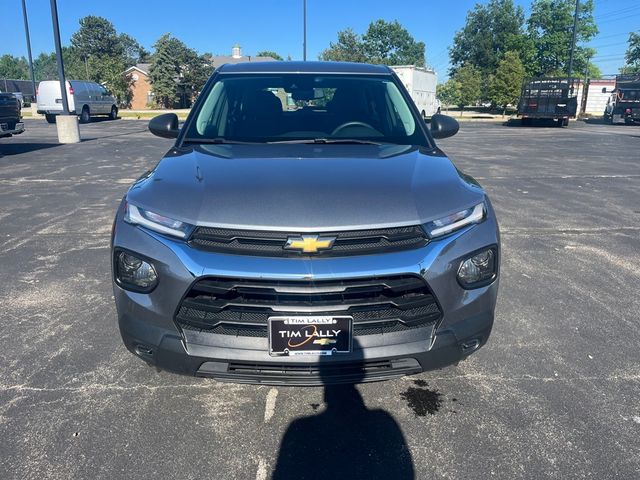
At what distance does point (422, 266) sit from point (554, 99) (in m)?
28.6

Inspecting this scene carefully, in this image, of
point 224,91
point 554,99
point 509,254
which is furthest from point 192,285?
point 554,99

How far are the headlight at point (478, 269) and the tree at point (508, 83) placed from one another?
45.1 metres

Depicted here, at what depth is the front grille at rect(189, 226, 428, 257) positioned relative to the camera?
2.16m

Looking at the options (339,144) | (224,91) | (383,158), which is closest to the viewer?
(383,158)

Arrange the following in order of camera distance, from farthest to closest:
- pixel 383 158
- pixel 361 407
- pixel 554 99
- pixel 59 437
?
pixel 554 99 < pixel 383 158 < pixel 361 407 < pixel 59 437

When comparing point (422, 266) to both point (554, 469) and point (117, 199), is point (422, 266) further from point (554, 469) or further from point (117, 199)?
point (117, 199)

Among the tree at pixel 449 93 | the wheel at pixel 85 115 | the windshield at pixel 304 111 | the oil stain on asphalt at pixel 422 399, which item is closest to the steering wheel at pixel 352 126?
the windshield at pixel 304 111

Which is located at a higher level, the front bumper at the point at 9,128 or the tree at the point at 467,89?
the tree at the point at 467,89

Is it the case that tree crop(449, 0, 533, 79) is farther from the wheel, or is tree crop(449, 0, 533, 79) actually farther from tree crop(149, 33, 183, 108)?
the wheel

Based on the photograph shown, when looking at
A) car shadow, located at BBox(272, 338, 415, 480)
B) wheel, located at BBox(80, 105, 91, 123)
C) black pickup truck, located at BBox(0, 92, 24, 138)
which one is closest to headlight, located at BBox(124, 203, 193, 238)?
car shadow, located at BBox(272, 338, 415, 480)

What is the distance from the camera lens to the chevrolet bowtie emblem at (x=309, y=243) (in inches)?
84.6

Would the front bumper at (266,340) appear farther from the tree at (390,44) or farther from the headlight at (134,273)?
the tree at (390,44)

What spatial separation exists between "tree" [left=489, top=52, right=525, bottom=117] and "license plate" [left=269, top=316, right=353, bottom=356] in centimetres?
4569

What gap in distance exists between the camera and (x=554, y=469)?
2223 mm
